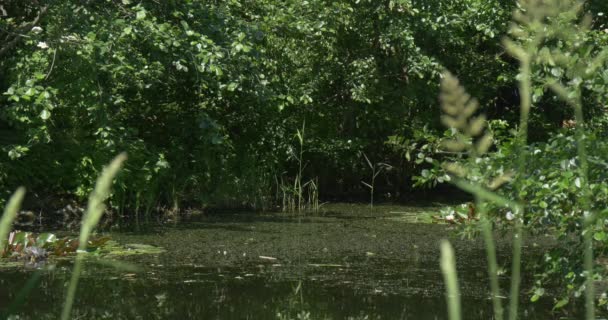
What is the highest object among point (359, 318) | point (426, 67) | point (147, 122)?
point (426, 67)

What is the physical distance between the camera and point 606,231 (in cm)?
468

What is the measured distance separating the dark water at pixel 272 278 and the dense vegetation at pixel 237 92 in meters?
1.11

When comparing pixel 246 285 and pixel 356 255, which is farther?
pixel 356 255

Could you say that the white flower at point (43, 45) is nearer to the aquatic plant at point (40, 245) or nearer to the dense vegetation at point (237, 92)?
the dense vegetation at point (237, 92)

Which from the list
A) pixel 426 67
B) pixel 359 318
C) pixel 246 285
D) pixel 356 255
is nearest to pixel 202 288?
pixel 246 285

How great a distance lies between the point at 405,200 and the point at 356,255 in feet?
17.9

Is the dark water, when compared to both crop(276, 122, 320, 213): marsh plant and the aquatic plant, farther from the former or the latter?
crop(276, 122, 320, 213): marsh plant

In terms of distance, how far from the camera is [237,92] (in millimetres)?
12367

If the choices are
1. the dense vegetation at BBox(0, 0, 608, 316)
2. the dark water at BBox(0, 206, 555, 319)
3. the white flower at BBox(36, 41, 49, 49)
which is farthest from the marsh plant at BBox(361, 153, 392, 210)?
the white flower at BBox(36, 41, 49, 49)

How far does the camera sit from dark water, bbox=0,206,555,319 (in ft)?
20.4

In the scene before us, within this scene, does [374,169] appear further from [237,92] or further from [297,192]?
[237,92]

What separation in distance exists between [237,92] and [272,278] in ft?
17.5

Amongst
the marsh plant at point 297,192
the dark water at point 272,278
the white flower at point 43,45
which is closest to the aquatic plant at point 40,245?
the dark water at point 272,278

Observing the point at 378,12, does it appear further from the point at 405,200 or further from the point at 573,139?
the point at 573,139
